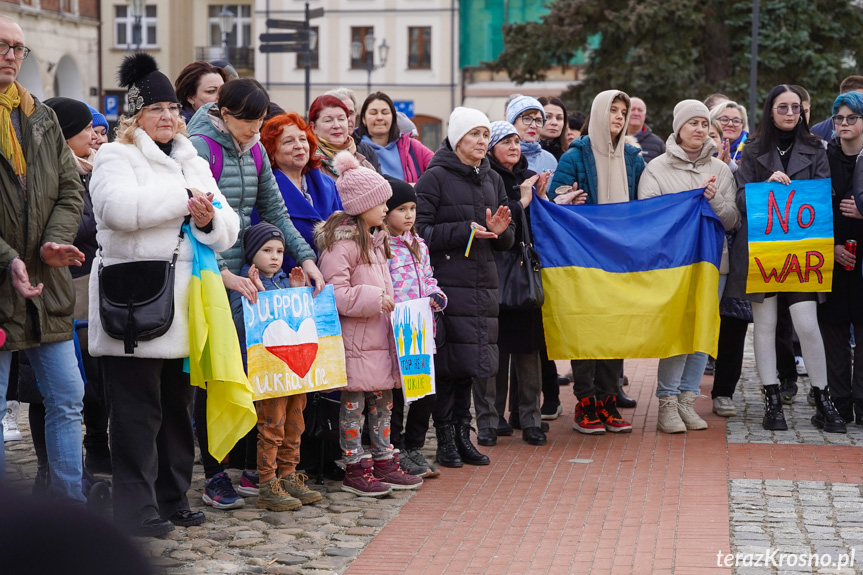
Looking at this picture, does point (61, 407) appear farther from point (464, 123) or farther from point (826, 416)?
point (826, 416)

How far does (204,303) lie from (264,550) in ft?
3.77

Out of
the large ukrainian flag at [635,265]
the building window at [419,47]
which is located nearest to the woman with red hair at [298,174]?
Result: the large ukrainian flag at [635,265]

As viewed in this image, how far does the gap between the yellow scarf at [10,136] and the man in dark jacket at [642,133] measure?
668 centimetres

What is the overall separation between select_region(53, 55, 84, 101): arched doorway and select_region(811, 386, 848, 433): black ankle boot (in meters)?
42.7

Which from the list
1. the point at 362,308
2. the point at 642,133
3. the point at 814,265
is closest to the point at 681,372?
the point at 814,265

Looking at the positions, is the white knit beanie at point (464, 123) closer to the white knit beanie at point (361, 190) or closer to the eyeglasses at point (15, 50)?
the white knit beanie at point (361, 190)

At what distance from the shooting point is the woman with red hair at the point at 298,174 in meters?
6.38

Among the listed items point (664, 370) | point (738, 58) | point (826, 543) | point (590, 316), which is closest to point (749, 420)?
point (664, 370)

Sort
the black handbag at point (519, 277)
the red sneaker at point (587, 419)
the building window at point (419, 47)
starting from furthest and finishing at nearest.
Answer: the building window at point (419, 47) < the red sneaker at point (587, 419) < the black handbag at point (519, 277)

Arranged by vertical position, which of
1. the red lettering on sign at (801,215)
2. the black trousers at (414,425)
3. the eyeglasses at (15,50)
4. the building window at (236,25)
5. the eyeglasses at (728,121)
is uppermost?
the building window at (236,25)

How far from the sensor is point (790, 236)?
7910 mm

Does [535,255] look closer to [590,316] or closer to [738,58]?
[590,316]

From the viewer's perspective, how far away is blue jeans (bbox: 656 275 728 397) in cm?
807

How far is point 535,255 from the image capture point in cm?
757
